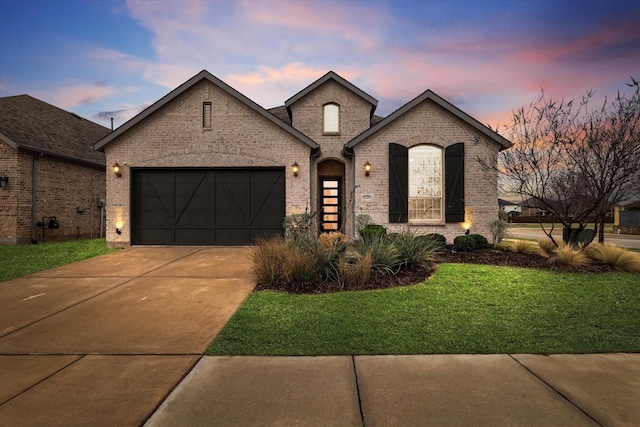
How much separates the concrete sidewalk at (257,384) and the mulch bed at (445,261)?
1806 millimetres

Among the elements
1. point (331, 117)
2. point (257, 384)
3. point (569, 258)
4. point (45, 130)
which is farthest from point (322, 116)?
point (45, 130)

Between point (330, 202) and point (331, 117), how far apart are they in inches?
150

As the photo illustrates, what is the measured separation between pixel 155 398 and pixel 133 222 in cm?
1130

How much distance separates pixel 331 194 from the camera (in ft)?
47.1

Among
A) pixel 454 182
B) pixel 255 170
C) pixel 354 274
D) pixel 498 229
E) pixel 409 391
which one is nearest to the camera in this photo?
pixel 409 391

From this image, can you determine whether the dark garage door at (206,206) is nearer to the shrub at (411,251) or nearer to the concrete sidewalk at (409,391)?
the shrub at (411,251)

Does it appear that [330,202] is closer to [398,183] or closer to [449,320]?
[398,183]

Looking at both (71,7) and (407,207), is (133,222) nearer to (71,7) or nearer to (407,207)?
(71,7)

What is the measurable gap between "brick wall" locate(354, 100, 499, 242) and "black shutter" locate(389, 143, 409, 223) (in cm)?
19

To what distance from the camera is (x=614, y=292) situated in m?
5.54

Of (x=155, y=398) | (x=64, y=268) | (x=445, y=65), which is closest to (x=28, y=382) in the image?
(x=155, y=398)

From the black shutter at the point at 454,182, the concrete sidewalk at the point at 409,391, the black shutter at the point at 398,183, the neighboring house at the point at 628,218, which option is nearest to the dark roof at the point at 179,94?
the black shutter at the point at 398,183

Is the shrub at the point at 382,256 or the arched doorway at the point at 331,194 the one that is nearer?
the shrub at the point at 382,256

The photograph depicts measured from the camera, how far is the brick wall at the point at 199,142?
39.6 feet
